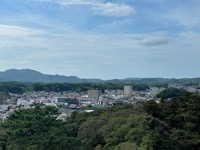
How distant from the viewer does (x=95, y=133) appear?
19562 mm

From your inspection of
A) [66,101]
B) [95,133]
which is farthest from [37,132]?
[66,101]

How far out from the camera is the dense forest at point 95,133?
53.6ft

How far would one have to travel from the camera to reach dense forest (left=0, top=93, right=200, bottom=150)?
16.3m

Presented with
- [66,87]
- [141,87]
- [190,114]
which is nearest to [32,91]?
[66,87]

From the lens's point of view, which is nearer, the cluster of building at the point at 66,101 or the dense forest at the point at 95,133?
the dense forest at the point at 95,133

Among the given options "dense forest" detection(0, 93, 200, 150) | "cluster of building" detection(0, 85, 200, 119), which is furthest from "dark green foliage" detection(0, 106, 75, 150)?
"cluster of building" detection(0, 85, 200, 119)

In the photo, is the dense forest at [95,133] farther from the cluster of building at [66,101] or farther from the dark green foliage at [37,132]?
the cluster of building at [66,101]

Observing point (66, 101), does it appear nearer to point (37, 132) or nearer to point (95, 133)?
point (95, 133)

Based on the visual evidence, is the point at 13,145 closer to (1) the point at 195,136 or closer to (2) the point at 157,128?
(2) the point at 157,128

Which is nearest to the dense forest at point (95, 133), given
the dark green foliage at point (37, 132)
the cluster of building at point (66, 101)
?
the dark green foliage at point (37, 132)

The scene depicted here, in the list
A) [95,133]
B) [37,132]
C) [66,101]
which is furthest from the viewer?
[66,101]

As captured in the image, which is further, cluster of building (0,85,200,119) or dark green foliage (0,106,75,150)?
cluster of building (0,85,200,119)

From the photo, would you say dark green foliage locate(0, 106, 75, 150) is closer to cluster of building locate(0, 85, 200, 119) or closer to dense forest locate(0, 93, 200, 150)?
dense forest locate(0, 93, 200, 150)

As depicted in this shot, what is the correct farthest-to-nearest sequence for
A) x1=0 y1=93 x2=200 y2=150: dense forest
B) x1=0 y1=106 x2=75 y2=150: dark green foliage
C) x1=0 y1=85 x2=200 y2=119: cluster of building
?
1. x1=0 y1=85 x2=200 y2=119: cluster of building
2. x1=0 y1=93 x2=200 y2=150: dense forest
3. x1=0 y1=106 x2=75 y2=150: dark green foliage
